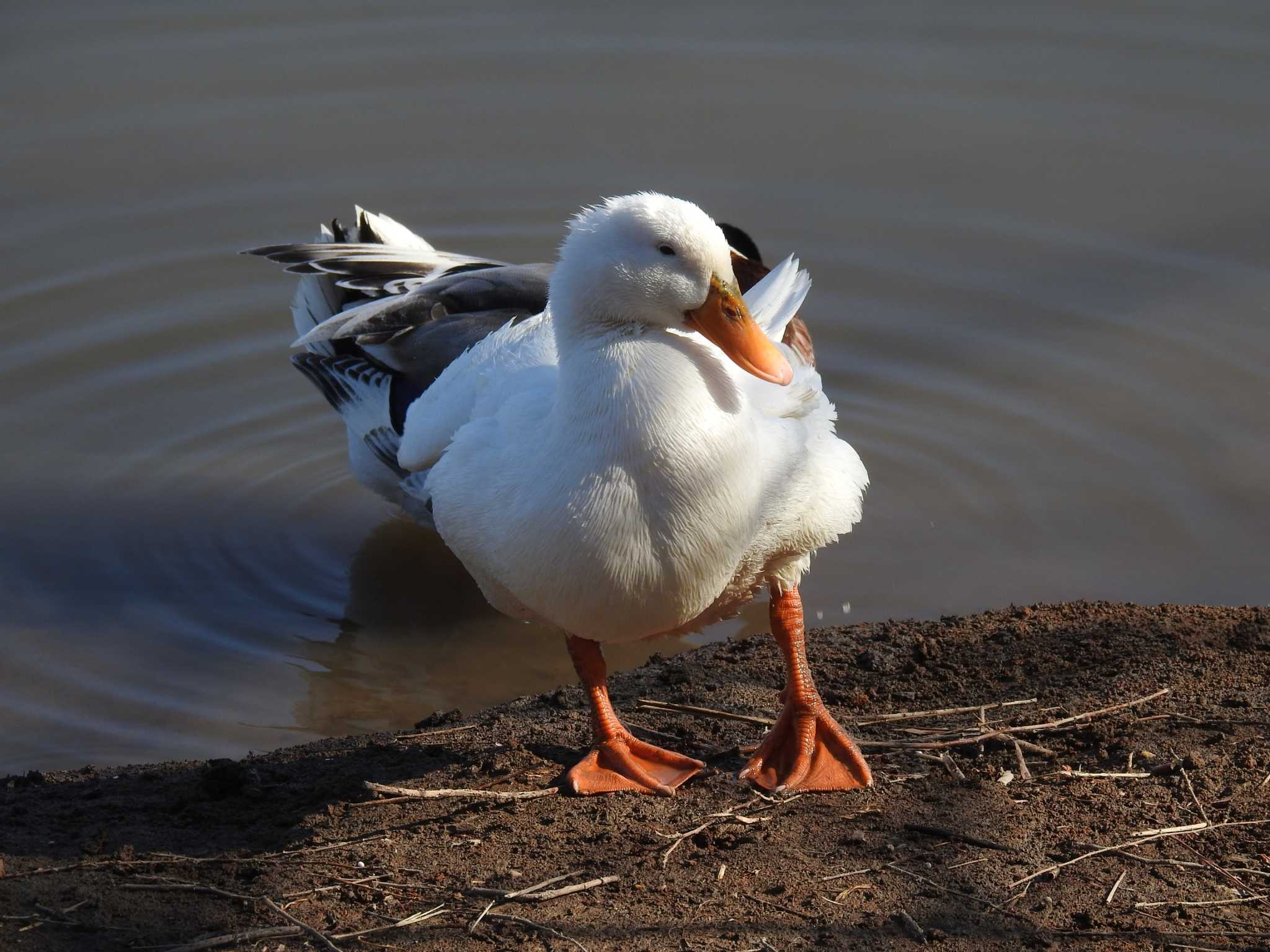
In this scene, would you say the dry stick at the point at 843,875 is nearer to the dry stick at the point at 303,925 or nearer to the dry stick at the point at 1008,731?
the dry stick at the point at 1008,731

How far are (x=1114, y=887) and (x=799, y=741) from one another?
44.9 inches

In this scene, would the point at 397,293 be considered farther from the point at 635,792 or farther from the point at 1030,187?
the point at 1030,187

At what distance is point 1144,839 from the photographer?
12.5ft

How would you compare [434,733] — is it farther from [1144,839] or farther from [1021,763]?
[1144,839]

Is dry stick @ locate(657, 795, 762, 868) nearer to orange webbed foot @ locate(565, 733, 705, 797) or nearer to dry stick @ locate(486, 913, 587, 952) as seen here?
orange webbed foot @ locate(565, 733, 705, 797)

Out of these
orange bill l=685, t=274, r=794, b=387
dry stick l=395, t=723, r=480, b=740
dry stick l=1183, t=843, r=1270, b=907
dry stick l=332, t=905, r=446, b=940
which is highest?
orange bill l=685, t=274, r=794, b=387

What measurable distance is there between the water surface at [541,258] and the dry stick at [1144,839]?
8.02 ft

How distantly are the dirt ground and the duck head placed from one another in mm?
1304

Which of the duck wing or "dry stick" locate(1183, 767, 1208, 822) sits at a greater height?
the duck wing

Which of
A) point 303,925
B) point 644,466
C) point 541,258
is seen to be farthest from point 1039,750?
point 541,258

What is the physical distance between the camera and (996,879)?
365 cm

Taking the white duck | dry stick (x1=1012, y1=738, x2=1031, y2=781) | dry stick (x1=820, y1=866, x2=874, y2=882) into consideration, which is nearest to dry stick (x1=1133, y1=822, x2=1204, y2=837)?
dry stick (x1=1012, y1=738, x2=1031, y2=781)

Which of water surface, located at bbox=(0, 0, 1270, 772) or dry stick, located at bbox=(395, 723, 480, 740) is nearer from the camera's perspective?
dry stick, located at bbox=(395, 723, 480, 740)

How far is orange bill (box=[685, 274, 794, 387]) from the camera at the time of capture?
4.02 m
